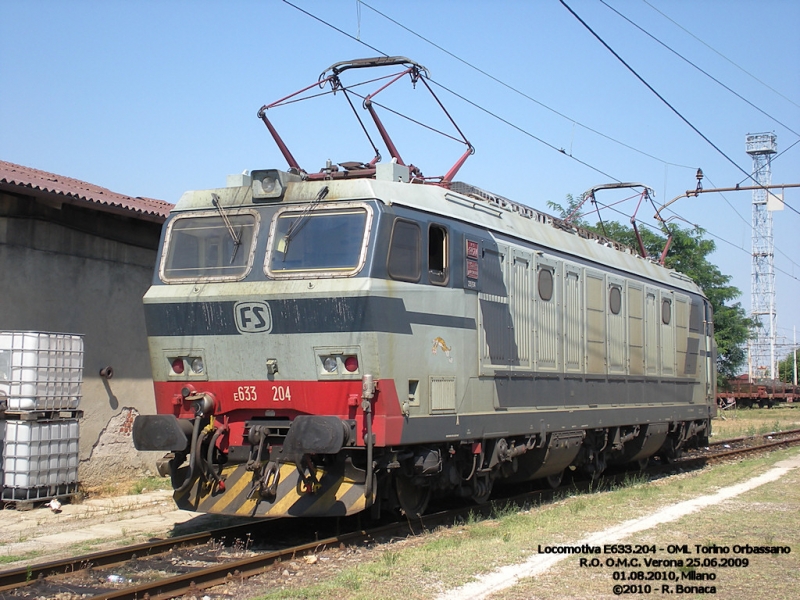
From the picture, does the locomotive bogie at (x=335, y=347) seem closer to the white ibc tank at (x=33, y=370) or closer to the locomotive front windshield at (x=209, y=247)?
the locomotive front windshield at (x=209, y=247)

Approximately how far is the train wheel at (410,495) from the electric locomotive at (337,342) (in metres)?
0.03

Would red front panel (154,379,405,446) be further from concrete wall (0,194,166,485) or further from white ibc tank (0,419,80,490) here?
concrete wall (0,194,166,485)

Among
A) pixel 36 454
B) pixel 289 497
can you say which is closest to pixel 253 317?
pixel 289 497

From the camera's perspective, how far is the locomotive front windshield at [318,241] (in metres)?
8.88

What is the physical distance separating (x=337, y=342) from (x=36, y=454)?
5340mm

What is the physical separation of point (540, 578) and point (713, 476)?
9.19 meters

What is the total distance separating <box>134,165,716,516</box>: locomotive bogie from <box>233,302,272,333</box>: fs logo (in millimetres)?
17

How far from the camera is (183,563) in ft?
27.5

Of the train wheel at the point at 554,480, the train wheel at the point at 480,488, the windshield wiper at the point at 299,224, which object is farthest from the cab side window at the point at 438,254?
the train wheel at the point at 554,480

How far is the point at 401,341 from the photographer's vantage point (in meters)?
8.92

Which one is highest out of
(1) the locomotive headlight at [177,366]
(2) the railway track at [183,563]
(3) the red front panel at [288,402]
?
(1) the locomotive headlight at [177,366]

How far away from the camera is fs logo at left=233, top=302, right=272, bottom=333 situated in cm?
903

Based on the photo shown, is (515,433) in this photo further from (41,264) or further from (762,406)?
(762,406)

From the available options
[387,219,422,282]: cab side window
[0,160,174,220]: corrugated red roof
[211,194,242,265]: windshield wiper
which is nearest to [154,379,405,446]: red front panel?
[387,219,422,282]: cab side window
